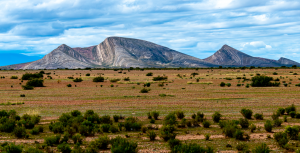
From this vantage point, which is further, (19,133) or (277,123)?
(277,123)

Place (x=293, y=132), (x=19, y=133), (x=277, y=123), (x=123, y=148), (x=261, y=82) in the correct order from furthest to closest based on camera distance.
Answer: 1. (x=261, y=82)
2. (x=277, y=123)
3. (x=19, y=133)
4. (x=293, y=132)
5. (x=123, y=148)

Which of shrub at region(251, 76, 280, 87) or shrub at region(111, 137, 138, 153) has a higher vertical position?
shrub at region(251, 76, 280, 87)

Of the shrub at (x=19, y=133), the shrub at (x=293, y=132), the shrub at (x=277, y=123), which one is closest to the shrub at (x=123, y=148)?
the shrub at (x=19, y=133)

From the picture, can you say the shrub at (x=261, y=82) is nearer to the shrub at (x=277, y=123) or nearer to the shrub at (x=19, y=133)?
the shrub at (x=277, y=123)

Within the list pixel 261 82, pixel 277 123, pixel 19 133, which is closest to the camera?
pixel 19 133

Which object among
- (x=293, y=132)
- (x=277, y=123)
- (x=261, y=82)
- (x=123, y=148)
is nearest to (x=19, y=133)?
(x=123, y=148)

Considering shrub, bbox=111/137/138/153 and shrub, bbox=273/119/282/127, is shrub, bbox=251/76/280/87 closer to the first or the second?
shrub, bbox=273/119/282/127

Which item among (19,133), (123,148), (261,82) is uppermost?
(261,82)

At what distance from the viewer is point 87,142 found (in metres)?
14.0

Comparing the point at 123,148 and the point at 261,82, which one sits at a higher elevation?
the point at 261,82

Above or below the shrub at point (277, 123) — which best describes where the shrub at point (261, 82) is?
above

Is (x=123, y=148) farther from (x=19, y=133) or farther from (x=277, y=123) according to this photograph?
(x=277, y=123)

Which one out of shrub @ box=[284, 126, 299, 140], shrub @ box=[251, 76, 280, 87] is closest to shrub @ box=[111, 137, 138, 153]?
shrub @ box=[284, 126, 299, 140]

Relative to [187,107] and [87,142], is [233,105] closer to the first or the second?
[187,107]
